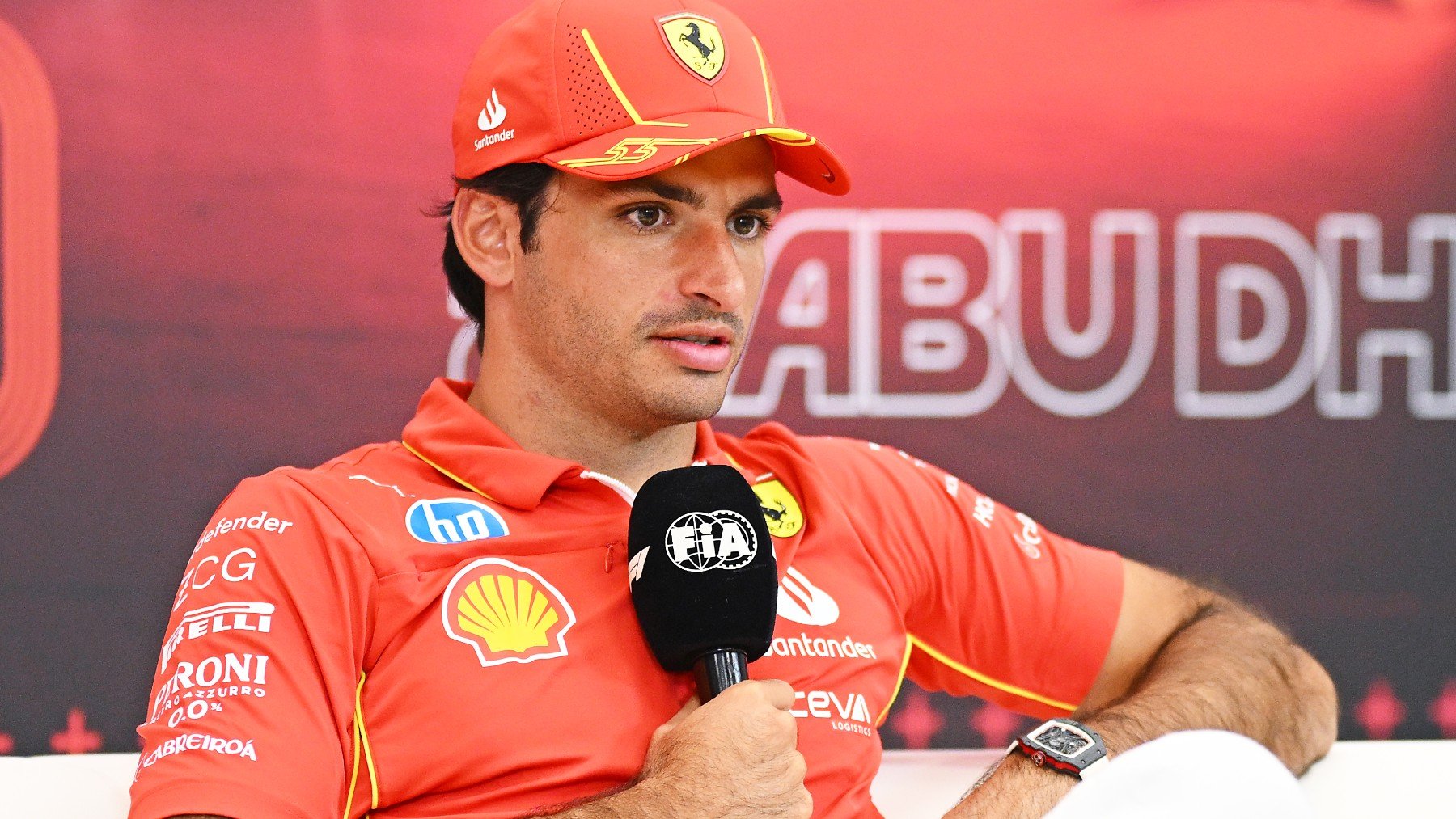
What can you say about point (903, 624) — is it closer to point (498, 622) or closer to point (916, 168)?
point (498, 622)

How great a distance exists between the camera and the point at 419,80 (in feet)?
6.88

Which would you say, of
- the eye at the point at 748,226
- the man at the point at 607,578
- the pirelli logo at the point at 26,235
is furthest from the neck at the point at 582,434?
the pirelli logo at the point at 26,235

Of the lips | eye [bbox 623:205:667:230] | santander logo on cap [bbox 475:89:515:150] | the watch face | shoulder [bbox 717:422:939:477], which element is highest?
santander logo on cap [bbox 475:89:515:150]

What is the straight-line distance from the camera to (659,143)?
1244 mm

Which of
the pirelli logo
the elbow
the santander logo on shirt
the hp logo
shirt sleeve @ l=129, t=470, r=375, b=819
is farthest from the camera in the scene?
the pirelli logo

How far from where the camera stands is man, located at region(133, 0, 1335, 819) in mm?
1100

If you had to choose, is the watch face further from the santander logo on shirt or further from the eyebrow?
the eyebrow

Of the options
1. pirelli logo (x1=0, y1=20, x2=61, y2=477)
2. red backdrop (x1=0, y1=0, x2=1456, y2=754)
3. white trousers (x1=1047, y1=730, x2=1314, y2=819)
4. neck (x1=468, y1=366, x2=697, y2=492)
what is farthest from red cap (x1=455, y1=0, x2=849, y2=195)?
pirelli logo (x1=0, y1=20, x2=61, y2=477)

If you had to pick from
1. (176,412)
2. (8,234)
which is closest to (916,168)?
(176,412)

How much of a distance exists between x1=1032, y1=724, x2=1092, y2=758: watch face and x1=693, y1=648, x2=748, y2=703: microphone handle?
15.2 inches

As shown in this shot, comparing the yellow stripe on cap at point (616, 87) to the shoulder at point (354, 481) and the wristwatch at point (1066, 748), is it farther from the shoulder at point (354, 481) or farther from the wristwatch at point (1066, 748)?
the wristwatch at point (1066, 748)

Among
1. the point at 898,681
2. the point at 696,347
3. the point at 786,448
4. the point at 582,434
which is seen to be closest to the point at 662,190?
the point at 696,347

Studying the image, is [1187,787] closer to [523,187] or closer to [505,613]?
[505,613]

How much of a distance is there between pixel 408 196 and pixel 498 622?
1073 millimetres
